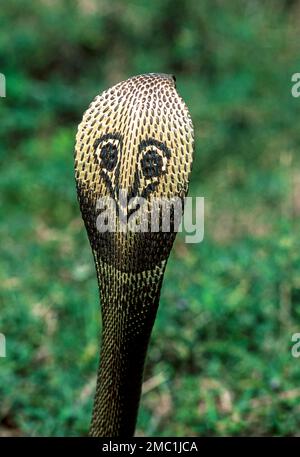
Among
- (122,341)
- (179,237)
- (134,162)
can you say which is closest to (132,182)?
(134,162)

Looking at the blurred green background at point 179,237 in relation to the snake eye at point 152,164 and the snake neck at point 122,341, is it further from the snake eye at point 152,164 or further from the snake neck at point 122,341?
the snake eye at point 152,164

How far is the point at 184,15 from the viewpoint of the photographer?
5699mm

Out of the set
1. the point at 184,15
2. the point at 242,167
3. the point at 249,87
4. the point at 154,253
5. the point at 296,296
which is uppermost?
the point at 184,15

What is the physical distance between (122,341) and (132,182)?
18.6 inches

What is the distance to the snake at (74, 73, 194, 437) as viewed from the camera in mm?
1981

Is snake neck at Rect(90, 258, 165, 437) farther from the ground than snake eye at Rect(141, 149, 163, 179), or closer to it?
closer to it

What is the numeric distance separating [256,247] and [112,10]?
269 cm

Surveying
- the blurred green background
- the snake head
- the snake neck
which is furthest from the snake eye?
the blurred green background

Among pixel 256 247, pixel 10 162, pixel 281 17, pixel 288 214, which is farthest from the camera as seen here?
pixel 281 17

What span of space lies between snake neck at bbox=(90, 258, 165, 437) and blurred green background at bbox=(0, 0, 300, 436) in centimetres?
63

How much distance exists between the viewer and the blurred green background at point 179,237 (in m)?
3.07

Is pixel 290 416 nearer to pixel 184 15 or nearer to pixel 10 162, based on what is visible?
pixel 10 162

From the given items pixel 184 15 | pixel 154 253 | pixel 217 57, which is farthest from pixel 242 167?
pixel 154 253

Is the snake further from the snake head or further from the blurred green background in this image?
the blurred green background
